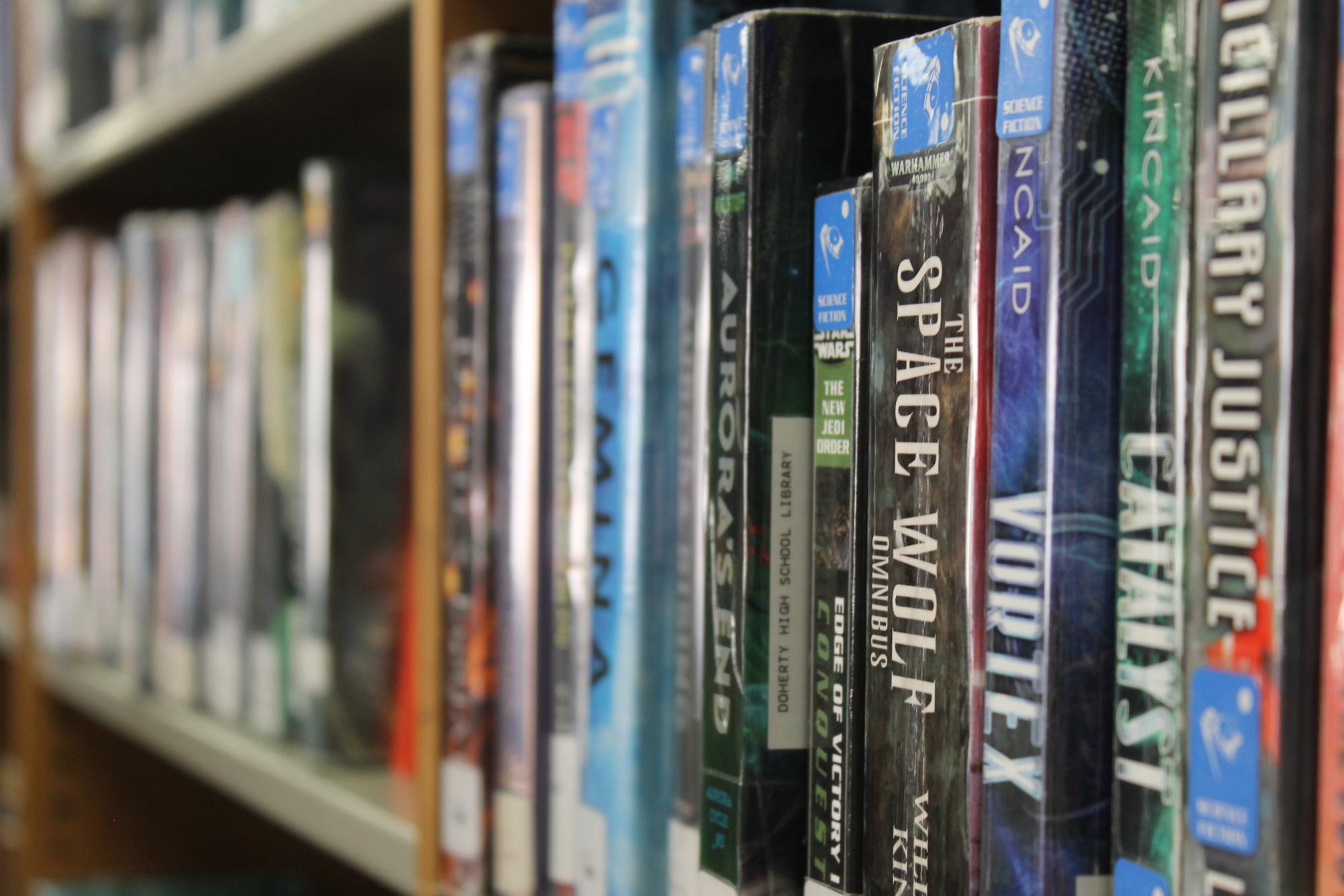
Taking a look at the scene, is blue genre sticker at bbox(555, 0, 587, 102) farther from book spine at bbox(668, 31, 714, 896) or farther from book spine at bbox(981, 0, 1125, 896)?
book spine at bbox(981, 0, 1125, 896)

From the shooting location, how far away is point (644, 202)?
58 centimetres

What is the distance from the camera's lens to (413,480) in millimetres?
965

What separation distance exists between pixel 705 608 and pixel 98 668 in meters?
1.01

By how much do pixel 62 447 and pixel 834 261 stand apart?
1.20 metres

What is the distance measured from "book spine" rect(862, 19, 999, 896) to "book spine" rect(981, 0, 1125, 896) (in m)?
0.02

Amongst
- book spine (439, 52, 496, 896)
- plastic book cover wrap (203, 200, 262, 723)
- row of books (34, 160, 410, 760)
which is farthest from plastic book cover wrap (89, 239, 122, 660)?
book spine (439, 52, 496, 896)

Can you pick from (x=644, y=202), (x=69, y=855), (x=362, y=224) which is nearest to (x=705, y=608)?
(x=644, y=202)

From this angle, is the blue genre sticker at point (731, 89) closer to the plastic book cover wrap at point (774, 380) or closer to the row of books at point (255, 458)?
the plastic book cover wrap at point (774, 380)

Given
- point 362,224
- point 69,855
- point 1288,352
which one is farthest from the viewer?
point 69,855

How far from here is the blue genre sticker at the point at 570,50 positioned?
0.62 meters

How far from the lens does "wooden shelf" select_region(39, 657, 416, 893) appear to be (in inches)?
31.1

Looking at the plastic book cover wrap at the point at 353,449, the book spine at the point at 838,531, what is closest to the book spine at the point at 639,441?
the book spine at the point at 838,531

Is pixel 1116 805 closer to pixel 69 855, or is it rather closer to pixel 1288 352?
pixel 1288 352

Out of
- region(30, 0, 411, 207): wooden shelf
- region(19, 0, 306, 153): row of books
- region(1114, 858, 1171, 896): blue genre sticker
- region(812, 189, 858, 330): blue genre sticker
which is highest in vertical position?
region(19, 0, 306, 153): row of books
